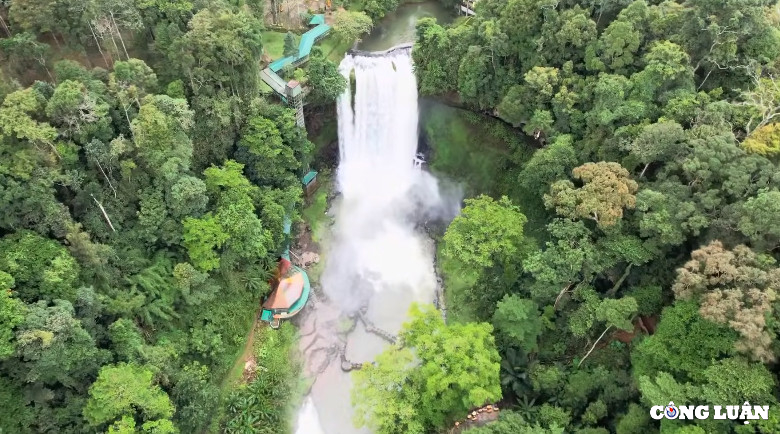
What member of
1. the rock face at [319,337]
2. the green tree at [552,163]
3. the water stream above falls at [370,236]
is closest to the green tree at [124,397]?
the water stream above falls at [370,236]

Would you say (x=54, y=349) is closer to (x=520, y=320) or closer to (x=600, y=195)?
(x=520, y=320)

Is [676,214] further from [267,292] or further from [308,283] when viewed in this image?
[267,292]

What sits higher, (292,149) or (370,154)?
(292,149)

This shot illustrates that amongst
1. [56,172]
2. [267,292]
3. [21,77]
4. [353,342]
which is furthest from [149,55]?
[353,342]

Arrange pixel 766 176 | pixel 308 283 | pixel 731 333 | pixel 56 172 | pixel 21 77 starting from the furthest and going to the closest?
pixel 308 283 < pixel 21 77 < pixel 56 172 < pixel 766 176 < pixel 731 333

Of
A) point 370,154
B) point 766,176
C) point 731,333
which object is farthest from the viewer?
point 370,154

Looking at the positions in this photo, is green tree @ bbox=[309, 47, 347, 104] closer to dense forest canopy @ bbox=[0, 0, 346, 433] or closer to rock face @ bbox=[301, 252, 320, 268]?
dense forest canopy @ bbox=[0, 0, 346, 433]

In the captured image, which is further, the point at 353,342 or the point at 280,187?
the point at 280,187

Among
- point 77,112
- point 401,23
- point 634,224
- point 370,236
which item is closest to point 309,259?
point 370,236
